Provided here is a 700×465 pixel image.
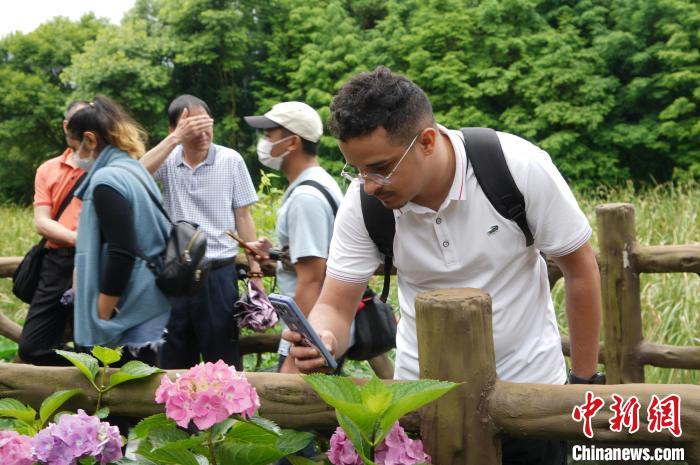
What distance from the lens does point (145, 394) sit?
201 centimetres

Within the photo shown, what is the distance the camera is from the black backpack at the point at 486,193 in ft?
6.68

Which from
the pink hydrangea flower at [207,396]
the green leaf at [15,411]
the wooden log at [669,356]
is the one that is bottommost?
the wooden log at [669,356]

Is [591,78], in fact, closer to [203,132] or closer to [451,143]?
[203,132]

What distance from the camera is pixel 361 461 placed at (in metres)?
1.72

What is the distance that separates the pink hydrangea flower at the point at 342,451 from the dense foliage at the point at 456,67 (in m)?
16.7

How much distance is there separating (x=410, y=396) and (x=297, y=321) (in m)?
0.38

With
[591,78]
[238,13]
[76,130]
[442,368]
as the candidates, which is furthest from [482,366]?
[238,13]

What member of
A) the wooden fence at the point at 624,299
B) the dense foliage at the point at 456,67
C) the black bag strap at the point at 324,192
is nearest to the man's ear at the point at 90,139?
the black bag strap at the point at 324,192

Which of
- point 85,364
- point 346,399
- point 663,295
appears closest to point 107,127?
Answer: point 85,364

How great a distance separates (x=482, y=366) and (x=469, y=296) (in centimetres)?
15

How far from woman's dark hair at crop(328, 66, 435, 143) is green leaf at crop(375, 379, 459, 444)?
66 cm

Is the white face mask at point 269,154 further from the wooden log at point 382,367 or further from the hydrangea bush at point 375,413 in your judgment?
the hydrangea bush at point 375,413

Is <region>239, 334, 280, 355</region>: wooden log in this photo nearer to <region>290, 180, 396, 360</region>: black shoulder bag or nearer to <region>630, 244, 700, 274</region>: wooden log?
<region>290, 180, 396, 360</region>: black shoulder bag

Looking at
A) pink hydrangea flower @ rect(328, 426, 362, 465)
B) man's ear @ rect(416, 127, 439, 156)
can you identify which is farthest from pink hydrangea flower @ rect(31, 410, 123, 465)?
man's ear @ rect(416, 127, 439, 156)
